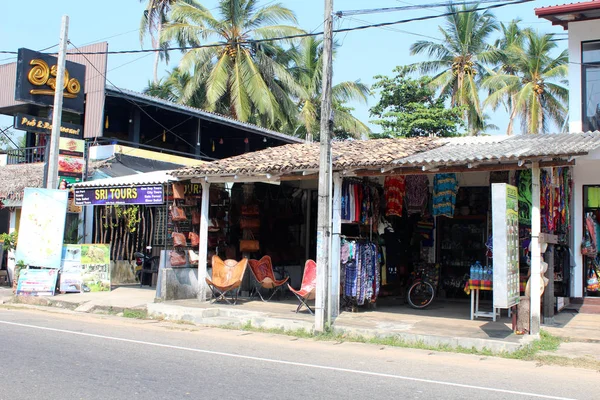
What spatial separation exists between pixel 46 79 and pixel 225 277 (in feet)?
27.8

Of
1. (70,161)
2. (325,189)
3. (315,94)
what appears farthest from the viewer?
(315,94)

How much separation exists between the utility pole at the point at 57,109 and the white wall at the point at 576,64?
42.1ft

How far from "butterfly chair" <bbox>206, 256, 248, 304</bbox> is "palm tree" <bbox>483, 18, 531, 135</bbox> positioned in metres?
21.3

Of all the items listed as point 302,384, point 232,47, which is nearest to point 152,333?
point 302,384

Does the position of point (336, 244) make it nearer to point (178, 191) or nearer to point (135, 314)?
point (178, 191)

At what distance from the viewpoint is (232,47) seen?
2961cm

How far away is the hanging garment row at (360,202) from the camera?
12914 millimetres

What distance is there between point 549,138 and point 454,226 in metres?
4.28

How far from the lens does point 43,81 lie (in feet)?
58.3

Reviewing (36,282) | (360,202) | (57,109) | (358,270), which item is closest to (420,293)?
(358,270)

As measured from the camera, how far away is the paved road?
6480mm

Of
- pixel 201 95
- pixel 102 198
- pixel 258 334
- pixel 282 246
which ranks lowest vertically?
pixel 258 334

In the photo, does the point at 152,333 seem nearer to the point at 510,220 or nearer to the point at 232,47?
the point at 510,220

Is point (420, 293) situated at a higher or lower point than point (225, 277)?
lower
